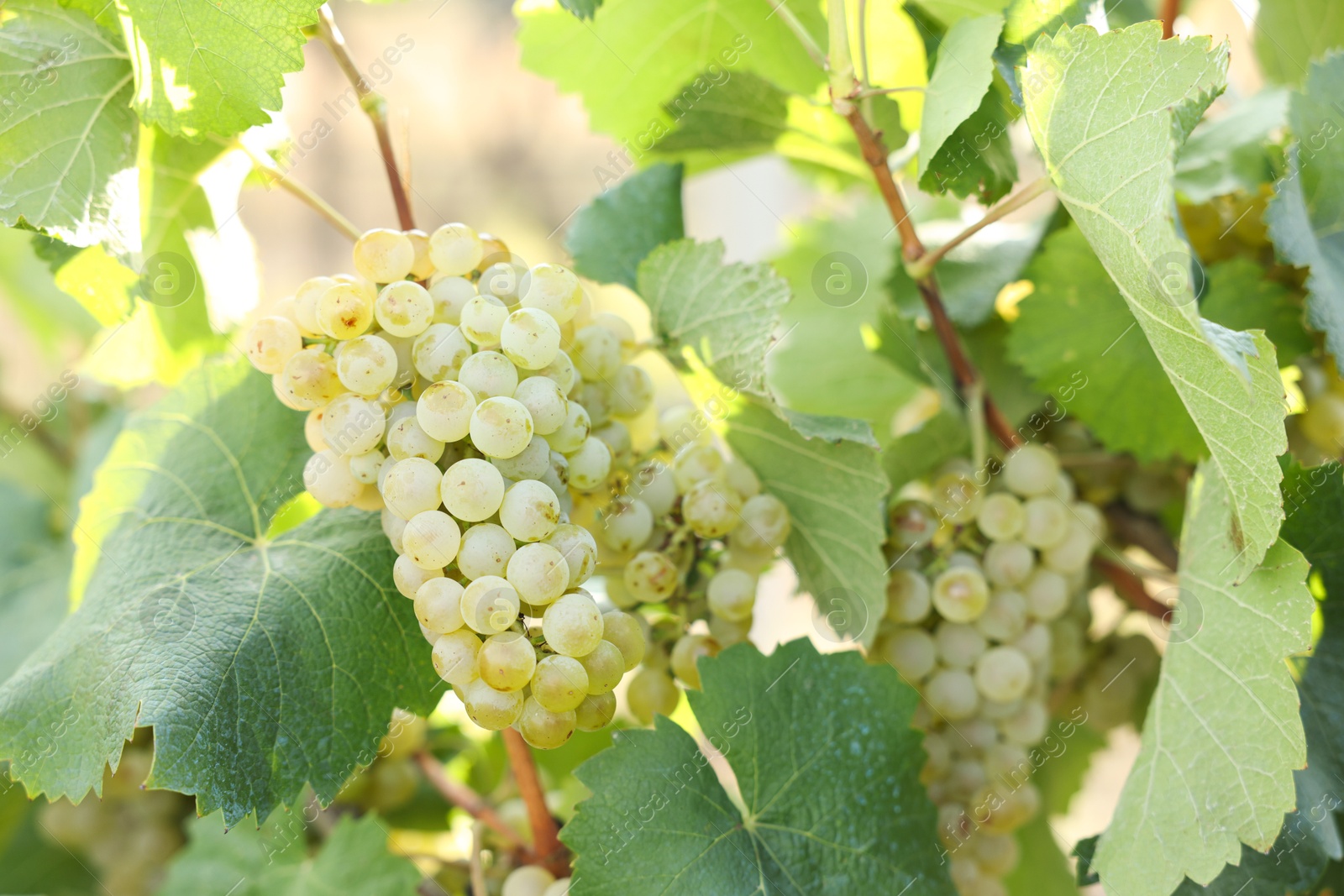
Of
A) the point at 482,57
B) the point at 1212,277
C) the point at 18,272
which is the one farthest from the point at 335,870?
the point at 482,57

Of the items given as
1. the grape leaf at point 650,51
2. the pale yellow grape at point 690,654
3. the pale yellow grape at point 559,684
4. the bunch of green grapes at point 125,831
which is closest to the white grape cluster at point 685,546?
the pale yellow grape at point 690,654

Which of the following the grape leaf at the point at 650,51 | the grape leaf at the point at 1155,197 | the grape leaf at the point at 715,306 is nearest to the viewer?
the grape leaf at the point at 1155,197

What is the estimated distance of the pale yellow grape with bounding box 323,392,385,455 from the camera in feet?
1.26

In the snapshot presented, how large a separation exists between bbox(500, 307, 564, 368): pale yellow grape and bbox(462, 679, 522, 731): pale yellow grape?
0.12 m

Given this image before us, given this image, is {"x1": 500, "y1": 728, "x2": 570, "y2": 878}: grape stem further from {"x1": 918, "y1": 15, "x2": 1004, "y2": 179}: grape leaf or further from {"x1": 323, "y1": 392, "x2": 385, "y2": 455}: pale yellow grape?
{"x1": 918, "y1": 15, "x2": 1004, "y2": 179}: grape leaf

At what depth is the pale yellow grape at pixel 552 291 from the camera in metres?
0.41

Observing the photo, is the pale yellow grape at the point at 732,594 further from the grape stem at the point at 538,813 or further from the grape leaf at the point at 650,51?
the grape leaf at the point at 650,51

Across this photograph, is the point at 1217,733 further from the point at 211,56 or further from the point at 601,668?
the point at 211,56

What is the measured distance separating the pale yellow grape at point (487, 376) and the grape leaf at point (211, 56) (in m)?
0.15

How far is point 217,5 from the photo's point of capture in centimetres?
40

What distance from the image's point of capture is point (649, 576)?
17.6 inches

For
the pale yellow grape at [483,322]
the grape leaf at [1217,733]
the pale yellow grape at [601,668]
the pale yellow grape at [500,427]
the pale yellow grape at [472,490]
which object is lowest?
the grape leaf at [1217,733]

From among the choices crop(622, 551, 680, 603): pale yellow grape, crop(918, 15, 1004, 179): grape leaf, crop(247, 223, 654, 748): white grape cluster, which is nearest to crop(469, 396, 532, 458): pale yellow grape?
crop(247, 223, 654, 748): white grape cluster

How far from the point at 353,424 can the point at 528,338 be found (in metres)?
0.08
